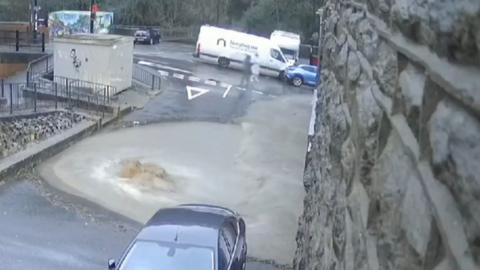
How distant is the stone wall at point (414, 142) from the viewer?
1.37 m

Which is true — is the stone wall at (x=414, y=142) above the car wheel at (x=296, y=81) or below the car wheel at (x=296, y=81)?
above

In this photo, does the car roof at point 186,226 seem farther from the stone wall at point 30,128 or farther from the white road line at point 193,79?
the white road line at point 193,79

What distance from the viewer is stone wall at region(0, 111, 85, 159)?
18891mm

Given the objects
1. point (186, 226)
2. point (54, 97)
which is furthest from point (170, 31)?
point (186, 226)

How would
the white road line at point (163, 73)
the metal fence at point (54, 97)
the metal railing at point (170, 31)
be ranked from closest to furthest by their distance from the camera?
1. the metal fence at point (54, 97)
2. the white road line at point (163, 73)
3. the metal railing at point (170, 31)

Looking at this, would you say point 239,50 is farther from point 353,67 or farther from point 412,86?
point 412,86

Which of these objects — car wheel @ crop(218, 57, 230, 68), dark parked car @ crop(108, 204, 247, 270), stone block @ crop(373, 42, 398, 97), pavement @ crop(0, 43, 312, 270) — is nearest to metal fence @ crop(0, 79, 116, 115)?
pavement @ crop(0, 43, 312, 270)

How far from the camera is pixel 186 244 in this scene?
8.17 meters

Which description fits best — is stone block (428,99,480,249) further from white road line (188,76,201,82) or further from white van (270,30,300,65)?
white van (270,30,300,65)

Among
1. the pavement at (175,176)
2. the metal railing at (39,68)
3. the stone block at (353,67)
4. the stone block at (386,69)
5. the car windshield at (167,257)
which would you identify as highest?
the stone block at (386,69)

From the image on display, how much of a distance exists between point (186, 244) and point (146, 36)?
143 ft

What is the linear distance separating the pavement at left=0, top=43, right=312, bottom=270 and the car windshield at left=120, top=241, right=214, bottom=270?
340 cm

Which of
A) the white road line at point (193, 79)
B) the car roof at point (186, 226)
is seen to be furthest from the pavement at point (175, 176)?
the car roof at point (186, 226)

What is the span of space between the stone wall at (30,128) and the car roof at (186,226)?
9537 mm
